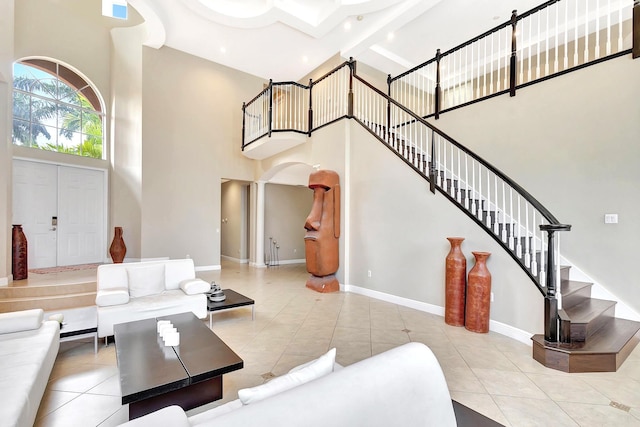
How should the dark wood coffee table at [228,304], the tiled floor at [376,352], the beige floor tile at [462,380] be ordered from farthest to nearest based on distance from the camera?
1. the dark wood coffee table at [228,304]
2. the beige floor tile at [462,380]
3. the tiled floor at [376,352]

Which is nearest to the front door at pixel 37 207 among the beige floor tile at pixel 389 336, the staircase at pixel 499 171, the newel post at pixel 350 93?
the staircase at pixel 499 171

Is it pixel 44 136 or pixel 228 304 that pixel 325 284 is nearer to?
pixel 228 304

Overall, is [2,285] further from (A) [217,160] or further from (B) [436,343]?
(B) [436,343]

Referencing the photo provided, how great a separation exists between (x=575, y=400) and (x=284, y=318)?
3156 millimetres

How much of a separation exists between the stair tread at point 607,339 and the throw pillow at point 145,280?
460 cm

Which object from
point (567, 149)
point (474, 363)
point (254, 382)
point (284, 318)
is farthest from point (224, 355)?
point (567, 149)

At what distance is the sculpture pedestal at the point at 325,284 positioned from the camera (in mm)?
5770

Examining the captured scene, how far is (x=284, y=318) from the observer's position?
4191 millimetres

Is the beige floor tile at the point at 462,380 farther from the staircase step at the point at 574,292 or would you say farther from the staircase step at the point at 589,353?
the staircase step at the point at 574,292

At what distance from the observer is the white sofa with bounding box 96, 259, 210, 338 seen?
3297mm

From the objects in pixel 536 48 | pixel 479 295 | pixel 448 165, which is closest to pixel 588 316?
pixel 479 295

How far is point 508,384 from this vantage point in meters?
2.53

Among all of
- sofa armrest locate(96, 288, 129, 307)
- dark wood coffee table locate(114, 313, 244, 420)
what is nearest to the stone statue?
sofa armrest locate(96, 288, 129, 307)

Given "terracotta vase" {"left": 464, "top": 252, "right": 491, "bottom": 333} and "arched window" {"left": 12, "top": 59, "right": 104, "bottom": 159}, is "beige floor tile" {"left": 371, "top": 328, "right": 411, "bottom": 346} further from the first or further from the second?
"arched window" {"left": 12, "top": 59, "right": 104, "bottom": 159}
